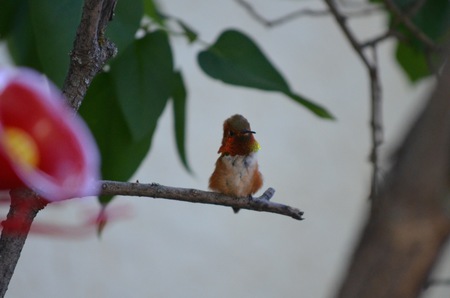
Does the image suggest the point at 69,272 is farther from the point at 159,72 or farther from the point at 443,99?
the point at 443,99

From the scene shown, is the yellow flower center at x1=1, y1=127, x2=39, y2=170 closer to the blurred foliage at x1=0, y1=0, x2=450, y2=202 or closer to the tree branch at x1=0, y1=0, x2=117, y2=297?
the tree branch at x1=0, y1=0, x2=117, y2=297

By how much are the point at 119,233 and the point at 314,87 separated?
0.50 m

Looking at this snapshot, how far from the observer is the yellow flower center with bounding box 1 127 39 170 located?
356 millimetres

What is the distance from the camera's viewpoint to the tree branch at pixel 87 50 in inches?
17.9

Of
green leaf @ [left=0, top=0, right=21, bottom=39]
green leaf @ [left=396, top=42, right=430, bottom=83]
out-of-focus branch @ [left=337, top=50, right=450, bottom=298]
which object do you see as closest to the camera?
out-of-focus branch @ [left=337, top=50, right=450, bottom=298]

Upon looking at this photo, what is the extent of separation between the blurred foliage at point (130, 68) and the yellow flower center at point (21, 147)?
0.24m

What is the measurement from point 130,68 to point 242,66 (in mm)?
90

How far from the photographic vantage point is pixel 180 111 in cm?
74

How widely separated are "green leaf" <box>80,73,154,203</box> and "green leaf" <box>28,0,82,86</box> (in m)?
0.09

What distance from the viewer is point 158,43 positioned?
27.6 inches

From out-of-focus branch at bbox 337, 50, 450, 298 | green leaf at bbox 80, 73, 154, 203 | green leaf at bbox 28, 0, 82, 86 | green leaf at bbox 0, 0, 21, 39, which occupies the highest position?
out-of-focus branch at bbox 337, 50, 450, 298

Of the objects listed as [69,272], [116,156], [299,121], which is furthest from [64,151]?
[299,121]

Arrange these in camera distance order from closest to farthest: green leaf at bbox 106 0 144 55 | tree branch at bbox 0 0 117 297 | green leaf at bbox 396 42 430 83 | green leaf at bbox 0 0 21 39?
tree branch at bbox 0 0 117 297, green leaf at bbox 106 0 144 55, green leaf at bbox 0 0 21 39, green leaf at bbox 396 42 430 83

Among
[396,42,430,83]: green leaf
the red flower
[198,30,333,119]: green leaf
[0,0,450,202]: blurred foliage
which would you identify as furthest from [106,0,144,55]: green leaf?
[396,42,430,83]: green leaf
